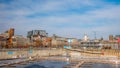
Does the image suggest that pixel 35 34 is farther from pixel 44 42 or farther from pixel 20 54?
pixel 20 54

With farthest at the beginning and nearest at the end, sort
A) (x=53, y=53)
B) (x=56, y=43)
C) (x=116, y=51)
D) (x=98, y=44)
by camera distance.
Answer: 1. (x=56, y=43)
2. (x=98, y=44)
3. (x=116, y=51)
4. (x=53, y=53)

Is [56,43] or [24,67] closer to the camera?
[24,67]

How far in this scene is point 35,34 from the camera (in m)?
156

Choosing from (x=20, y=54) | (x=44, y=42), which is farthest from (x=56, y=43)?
(x=20, y=54)

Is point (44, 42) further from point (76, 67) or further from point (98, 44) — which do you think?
point (76, 67)

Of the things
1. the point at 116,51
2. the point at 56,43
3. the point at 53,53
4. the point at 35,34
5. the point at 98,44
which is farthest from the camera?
the point at 35,34

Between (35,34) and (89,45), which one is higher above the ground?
(35,34)

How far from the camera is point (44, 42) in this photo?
132875mm

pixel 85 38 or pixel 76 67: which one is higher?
pixel 85 38

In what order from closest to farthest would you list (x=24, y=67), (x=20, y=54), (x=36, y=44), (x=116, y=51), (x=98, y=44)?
1. (x=24, y=67)
2. (x=20, y=54)
3. (x=116, y=51)
4. (x=36, y=44)
5. (x=98, y=44)

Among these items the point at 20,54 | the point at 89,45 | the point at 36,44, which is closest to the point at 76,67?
the point at 20,54

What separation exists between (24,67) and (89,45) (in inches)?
3646

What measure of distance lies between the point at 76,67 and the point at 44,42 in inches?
3718

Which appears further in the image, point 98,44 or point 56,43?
point 56,43
